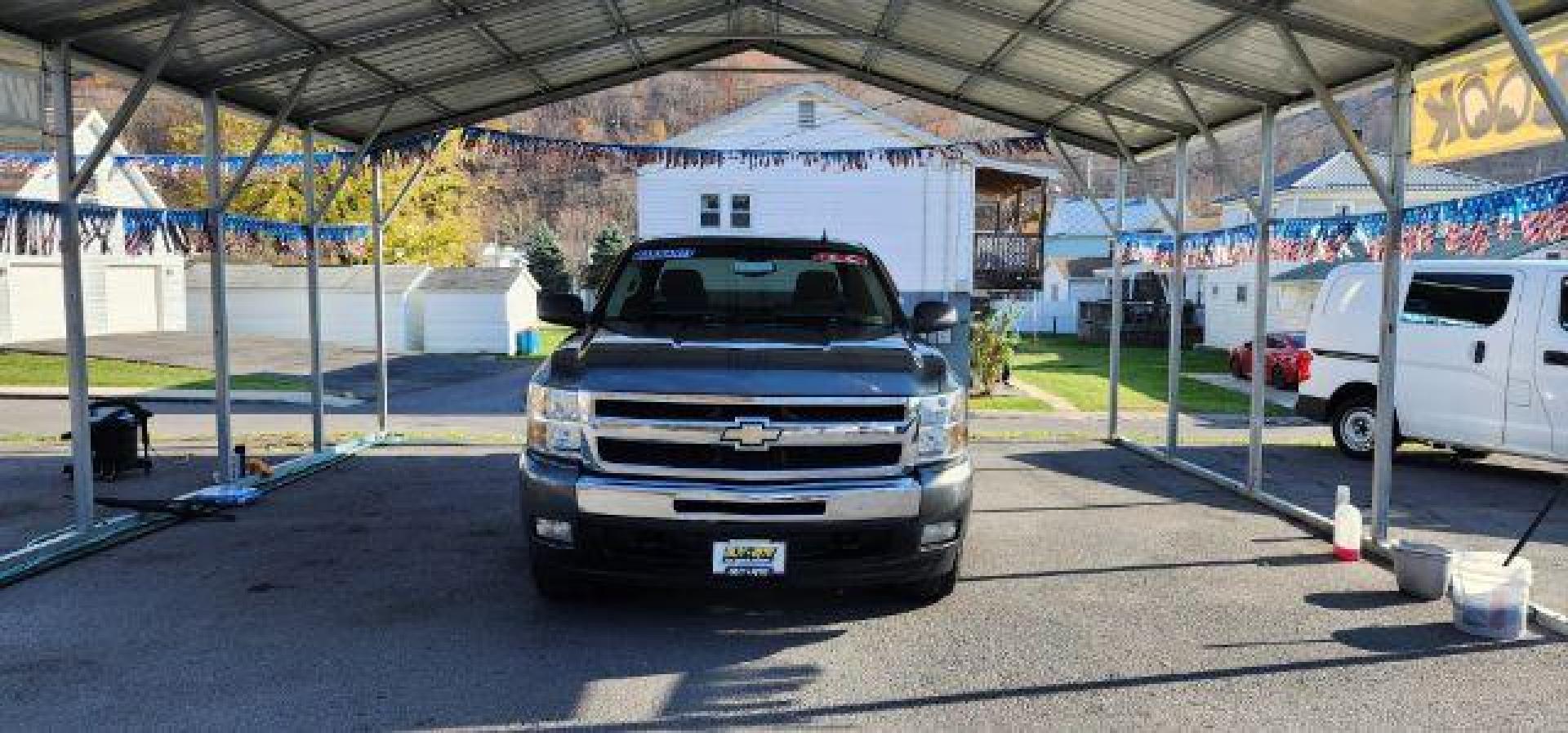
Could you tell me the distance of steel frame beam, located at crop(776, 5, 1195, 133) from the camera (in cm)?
954

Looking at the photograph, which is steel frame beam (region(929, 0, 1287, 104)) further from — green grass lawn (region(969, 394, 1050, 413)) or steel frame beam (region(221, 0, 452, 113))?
green grass lawn (region(969, 394, 1050, 413))

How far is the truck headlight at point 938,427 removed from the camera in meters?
4.93

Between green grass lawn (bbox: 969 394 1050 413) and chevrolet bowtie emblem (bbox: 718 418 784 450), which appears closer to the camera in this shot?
chevrolet bowtie emblem (bbox: 718 418 784 450)

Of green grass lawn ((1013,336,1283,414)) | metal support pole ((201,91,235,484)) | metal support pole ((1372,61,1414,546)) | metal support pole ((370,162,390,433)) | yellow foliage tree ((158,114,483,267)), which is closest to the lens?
metal support pole ((1372,61,1414,546))

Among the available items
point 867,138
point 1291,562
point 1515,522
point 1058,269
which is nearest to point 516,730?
point 1291,562

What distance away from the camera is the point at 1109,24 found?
7883mm

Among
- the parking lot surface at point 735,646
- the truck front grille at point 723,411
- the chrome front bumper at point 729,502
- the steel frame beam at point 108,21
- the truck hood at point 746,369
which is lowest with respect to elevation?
the parking lot surface at point 735,646

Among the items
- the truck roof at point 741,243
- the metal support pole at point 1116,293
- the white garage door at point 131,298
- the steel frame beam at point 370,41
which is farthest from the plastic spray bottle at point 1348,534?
the white garage door at point 131,298

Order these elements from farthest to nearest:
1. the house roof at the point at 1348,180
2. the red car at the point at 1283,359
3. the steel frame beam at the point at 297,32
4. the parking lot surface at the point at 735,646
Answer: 1. the house roof at the point at 1348,180
2. the red car at the point at 1283,359
3. the steel frame beam at the point at 297,32
4. the parking lot surface at the point at 735,646

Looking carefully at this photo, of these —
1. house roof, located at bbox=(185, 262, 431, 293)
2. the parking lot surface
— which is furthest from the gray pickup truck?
house roof, located at bbox=(185, 262, 431, 293)

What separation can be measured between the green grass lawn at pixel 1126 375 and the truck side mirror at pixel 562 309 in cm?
1365

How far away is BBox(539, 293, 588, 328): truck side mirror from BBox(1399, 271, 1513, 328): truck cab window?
343 inches

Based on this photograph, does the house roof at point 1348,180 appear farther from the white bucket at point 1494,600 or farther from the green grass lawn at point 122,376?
the white bucket at point 1494,600

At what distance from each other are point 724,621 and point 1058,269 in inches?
1734
